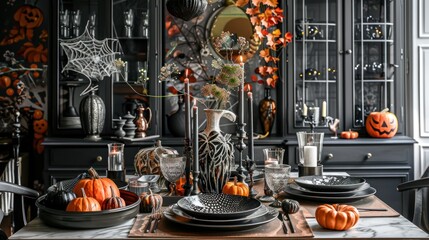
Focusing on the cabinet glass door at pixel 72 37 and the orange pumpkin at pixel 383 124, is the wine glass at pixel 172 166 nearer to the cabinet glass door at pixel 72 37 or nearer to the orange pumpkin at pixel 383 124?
the cabinet glass door at pixel 72 37

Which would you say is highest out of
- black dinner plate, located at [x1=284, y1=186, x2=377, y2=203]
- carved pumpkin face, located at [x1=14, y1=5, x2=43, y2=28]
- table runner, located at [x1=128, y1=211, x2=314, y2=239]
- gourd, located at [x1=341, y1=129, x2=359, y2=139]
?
carved pumpkin face, located at [x1=14, y1=5, x2=43, y2=28]

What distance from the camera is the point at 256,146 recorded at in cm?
341

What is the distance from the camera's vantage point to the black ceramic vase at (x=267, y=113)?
12.1 ft

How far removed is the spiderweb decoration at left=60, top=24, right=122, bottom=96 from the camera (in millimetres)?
3492

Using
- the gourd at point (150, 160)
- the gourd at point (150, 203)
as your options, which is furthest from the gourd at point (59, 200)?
the gourd at point (150, 160)

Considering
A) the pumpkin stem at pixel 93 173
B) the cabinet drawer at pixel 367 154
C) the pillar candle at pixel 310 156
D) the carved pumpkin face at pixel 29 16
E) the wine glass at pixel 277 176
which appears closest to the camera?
the pumpkin stem at pixel 93 173

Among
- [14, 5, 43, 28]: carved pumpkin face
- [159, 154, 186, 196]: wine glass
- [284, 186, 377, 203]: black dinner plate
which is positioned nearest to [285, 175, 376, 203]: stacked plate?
[284, 186, 377, 203]: black dinner plate

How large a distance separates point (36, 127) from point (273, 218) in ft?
9.19

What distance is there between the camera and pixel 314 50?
3645 mm

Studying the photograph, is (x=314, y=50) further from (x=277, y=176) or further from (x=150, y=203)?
(x=150, y=203)

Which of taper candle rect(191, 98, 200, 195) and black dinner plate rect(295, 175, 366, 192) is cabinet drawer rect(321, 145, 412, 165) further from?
taper candle rect(191, 98, 200, 195)

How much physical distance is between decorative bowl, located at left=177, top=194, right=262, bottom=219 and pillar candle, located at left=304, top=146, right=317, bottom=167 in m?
0.54

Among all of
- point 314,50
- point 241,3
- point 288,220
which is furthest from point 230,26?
point 288,220

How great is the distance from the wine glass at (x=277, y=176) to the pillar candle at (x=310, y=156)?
1.04ft
